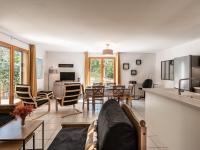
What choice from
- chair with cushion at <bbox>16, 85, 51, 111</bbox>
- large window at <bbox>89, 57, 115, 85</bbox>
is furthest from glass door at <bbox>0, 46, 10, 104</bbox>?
large window at <bbox>89, 57, 115, 85</bbox>

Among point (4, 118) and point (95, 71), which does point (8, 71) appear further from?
point (95, 71)

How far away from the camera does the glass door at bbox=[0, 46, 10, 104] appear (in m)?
4.97

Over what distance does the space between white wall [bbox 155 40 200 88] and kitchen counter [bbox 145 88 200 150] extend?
303 cm

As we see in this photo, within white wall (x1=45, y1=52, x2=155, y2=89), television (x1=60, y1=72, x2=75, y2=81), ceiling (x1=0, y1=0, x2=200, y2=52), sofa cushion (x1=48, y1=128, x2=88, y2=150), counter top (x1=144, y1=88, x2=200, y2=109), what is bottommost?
sofa cushion (x1=48, y1=128, x2=88, y2=150)

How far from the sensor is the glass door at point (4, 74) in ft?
16.3

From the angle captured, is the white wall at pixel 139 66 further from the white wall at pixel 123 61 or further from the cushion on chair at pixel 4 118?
the cushion on chair at pixel 4 118

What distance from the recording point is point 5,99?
5.21 meters

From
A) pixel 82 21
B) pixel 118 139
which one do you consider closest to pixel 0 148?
pixel 118 139

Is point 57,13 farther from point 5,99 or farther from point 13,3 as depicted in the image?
point 5,99

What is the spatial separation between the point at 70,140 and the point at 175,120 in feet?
5.06

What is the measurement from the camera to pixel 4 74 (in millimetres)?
5145

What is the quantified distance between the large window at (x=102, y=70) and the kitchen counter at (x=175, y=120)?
214 inches

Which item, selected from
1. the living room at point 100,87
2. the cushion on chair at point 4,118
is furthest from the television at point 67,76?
the cushion on chair at point 4,118

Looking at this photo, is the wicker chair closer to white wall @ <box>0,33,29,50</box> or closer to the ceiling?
the ceiling
